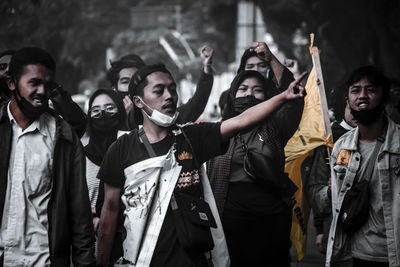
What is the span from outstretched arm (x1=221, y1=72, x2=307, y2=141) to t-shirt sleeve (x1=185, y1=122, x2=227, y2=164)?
48 millimetres

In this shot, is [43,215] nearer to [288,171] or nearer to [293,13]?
[288,171]

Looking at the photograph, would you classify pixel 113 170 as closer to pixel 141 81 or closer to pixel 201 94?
pixel 141 81

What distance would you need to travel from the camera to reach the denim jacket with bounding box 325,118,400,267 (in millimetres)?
4617

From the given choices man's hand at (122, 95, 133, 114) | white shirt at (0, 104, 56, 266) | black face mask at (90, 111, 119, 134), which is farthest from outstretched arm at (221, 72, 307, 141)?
man's hand at (122, 95, 133, 114)

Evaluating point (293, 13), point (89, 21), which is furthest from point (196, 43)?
point (293, 13)

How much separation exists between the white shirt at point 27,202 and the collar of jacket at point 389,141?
2145 millimetres

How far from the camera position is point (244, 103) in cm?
595

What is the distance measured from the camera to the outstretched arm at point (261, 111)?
4.28 meters

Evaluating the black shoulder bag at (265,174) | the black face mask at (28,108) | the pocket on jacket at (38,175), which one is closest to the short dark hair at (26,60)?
the black face mask at (28,108)

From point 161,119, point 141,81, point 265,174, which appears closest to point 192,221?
point 161,119

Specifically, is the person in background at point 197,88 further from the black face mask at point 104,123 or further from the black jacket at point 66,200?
the black jacket at point 66,200

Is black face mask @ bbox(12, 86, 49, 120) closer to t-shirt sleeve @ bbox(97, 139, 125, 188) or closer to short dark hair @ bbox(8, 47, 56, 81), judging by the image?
short dark hair @ bbox(8, 47, 56, 81)

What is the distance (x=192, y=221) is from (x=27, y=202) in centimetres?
102

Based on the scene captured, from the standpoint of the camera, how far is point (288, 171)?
637 centimetres
